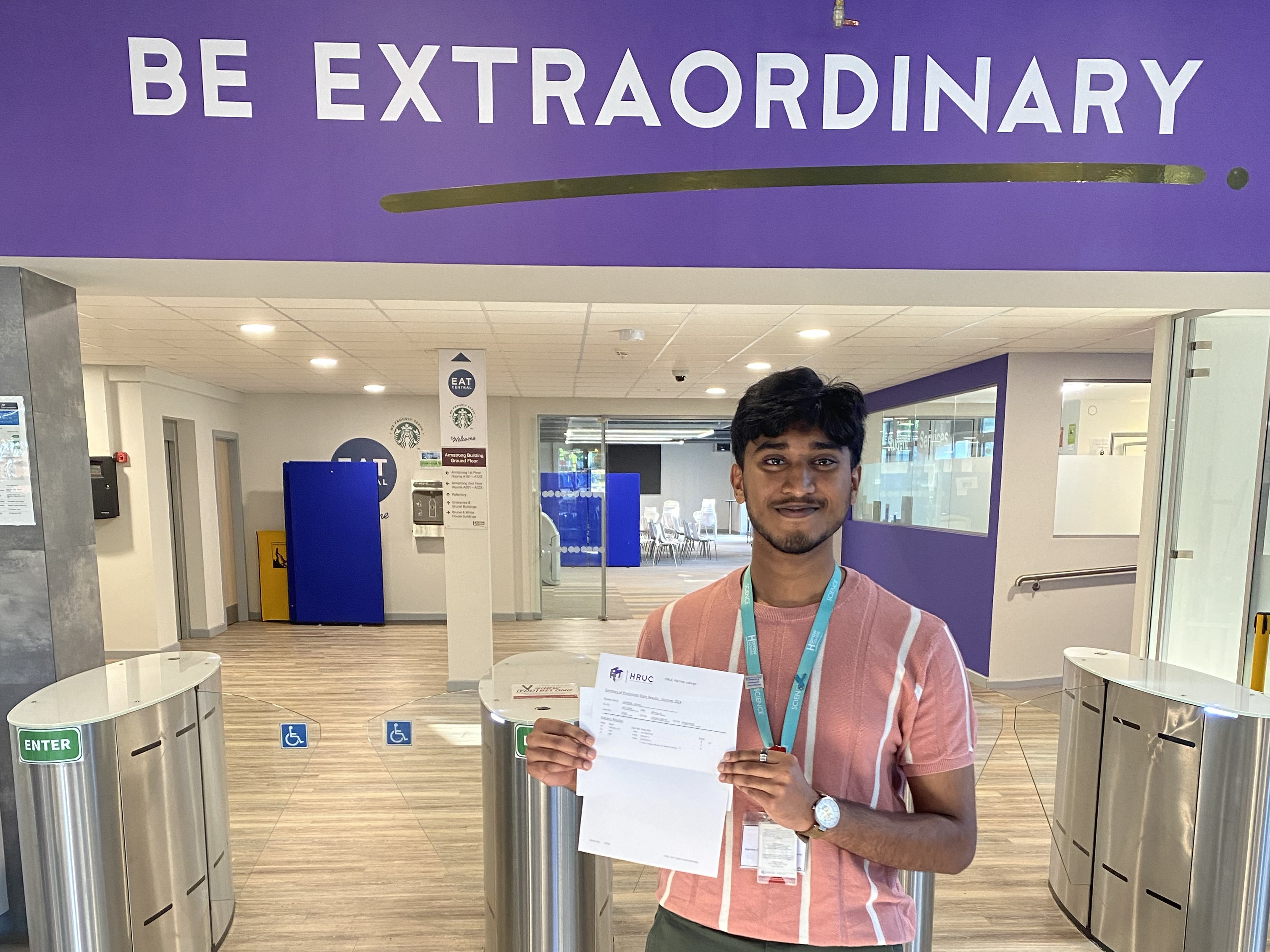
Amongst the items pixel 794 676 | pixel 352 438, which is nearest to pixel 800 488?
pixel 794 676

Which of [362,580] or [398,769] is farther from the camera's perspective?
[362,580]

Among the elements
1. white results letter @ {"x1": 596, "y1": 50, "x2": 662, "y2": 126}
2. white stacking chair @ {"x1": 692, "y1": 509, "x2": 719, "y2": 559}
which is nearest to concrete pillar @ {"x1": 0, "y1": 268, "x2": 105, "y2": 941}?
white results letter @ {"x1": 596, "y1": 50, "x2": 662, "y2": 126}

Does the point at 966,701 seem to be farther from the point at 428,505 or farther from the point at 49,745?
the point at 428,505

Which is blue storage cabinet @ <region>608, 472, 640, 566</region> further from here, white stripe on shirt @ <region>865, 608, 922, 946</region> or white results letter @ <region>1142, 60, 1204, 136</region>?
white stripe on shirt @ <region>865, 608, 922, 946</region>

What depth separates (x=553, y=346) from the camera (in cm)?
491

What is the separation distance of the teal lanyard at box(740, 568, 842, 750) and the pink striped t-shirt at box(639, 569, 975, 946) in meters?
0.02

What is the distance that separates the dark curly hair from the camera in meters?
1.08

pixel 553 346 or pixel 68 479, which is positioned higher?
pixel 553 346

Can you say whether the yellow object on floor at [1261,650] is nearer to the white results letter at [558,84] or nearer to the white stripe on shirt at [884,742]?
the white stripe on shirt at [884,742]

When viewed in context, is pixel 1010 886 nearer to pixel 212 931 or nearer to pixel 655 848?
pixel 655 848

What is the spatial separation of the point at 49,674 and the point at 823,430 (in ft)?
9.05

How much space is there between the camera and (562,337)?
4.55 metres

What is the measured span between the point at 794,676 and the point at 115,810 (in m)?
2.33

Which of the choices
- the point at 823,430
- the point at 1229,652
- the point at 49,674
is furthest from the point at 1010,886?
the point at 49,674
